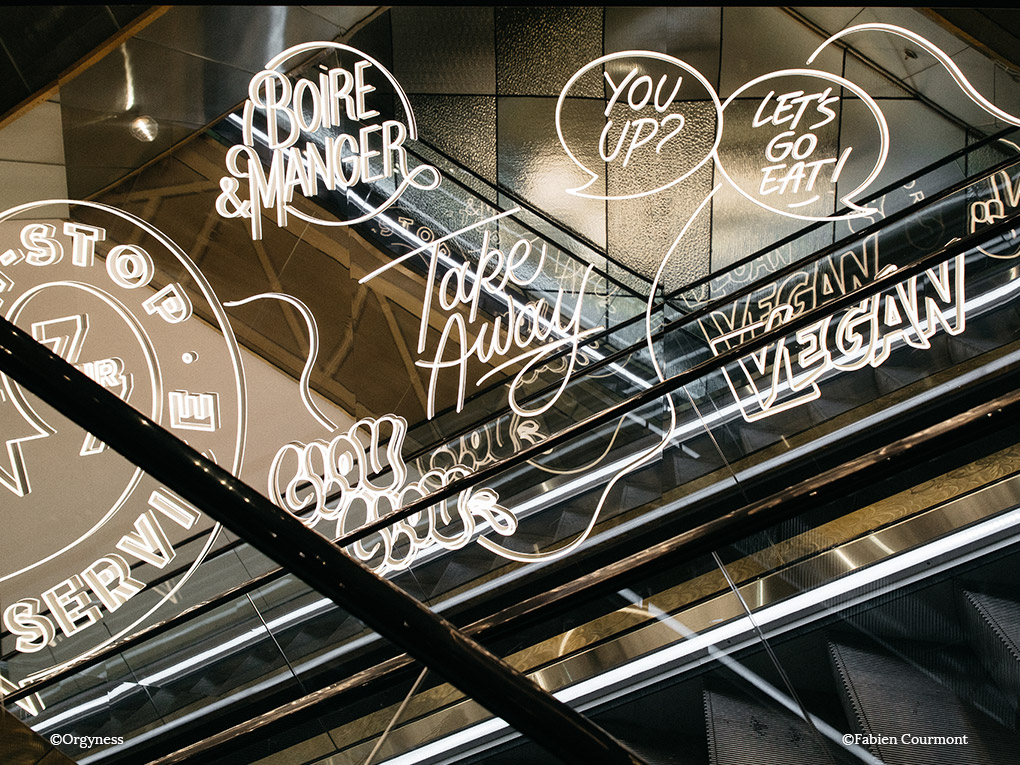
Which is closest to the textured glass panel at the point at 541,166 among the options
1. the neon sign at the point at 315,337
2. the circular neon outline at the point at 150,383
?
the neon sign at the point at 315,337

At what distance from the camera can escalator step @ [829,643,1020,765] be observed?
61.0 inches

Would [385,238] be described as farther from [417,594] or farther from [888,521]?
[888,521]

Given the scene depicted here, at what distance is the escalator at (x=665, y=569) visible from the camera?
5.33 feet

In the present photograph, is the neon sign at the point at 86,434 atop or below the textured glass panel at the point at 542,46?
below

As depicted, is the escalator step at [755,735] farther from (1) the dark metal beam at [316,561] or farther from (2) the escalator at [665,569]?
(1) the dark metal beam at [316,561]

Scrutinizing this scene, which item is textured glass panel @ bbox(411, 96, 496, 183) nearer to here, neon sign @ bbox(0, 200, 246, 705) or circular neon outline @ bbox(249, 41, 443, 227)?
circular neon outline @ bbox(249, 41, 443, 227)

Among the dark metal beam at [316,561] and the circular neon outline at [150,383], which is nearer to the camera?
the dark metal beam at [316,561]

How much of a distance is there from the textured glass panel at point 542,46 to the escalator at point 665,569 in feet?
5.16

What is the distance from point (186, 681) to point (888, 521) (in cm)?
254

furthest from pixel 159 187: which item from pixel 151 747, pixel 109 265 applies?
pixel 151 747

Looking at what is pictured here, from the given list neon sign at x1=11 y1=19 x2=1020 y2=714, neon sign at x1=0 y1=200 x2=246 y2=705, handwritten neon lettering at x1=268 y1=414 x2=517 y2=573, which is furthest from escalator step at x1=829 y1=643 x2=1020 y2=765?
neon sign at x1=0 y1=200 x2=246 y2=705

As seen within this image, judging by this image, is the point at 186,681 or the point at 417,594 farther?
the point at 417,594

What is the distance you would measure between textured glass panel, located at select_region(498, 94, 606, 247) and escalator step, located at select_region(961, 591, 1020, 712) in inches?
146

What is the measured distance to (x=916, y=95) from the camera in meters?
5.48
